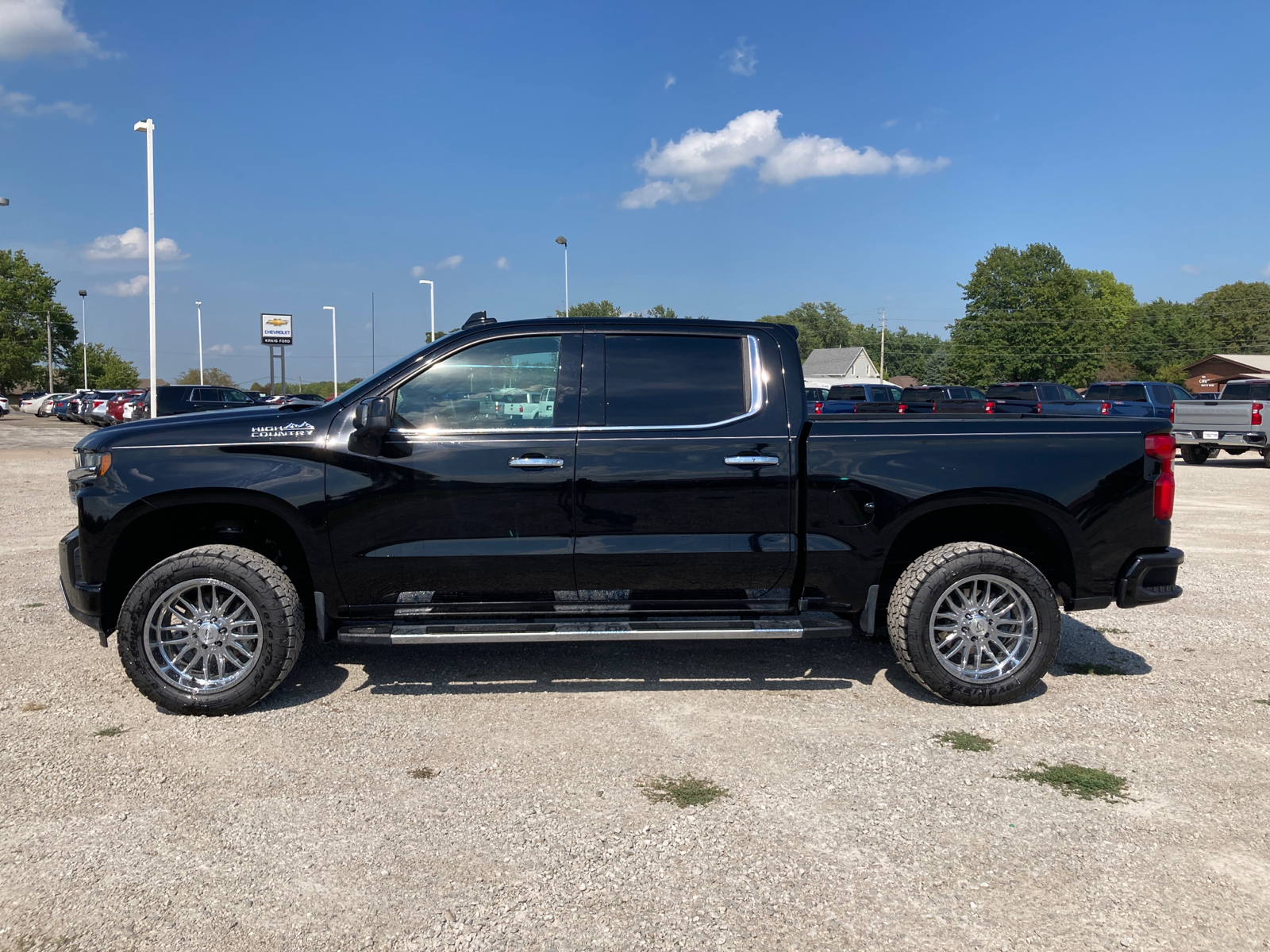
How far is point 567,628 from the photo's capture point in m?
4.48

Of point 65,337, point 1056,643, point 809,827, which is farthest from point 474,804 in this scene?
point 65,337

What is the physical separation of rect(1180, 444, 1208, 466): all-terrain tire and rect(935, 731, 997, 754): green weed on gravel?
20.3m

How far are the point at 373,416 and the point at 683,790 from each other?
2294 millimetres

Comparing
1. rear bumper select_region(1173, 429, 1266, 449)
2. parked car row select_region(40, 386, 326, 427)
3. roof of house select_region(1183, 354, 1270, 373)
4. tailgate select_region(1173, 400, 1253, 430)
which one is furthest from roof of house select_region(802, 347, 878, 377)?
rear bumper select_region(1173, 429, 1266, 449)

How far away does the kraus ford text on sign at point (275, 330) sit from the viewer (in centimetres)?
6238

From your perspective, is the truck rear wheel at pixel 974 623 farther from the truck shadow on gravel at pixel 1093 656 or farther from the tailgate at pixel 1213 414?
the tailgate at pixel 1213 414

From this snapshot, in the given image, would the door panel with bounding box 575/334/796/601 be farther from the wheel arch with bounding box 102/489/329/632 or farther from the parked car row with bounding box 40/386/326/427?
the parked car row with bounding box 40/386/326/427

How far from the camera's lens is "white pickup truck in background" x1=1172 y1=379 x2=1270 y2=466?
1923 centimetres

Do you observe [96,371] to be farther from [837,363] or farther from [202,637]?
[202,637]

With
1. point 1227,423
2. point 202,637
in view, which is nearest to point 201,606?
point 202,637

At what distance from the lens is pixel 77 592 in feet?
14.9

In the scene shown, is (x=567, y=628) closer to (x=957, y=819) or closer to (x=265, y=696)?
(x=265, y=696)

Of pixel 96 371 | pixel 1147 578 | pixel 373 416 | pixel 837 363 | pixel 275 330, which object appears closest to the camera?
pixel 373 416

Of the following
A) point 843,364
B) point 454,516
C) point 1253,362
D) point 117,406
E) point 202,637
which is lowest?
point 202,637
